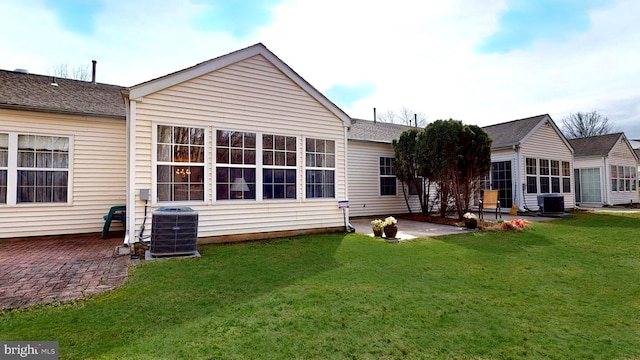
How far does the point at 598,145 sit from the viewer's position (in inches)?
735

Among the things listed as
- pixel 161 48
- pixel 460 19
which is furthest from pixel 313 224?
pixel 161 48

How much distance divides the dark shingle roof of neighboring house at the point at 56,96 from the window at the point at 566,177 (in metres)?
20.2

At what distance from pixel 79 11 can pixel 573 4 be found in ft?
41.8

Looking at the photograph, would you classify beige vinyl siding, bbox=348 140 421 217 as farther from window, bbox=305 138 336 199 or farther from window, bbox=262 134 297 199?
window, bbox=262 134 297 199

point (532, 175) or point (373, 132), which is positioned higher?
point (373, 132)

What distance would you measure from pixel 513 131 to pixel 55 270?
Result: 57.9ft

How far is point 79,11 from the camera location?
7617mm

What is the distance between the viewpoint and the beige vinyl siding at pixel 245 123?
21.0 feet

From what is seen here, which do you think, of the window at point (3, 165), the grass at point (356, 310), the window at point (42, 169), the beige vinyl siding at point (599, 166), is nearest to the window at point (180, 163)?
the grass at point (356, 310)

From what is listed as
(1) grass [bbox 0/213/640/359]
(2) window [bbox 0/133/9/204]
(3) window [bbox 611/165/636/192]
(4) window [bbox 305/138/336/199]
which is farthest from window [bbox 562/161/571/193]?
(2) window [bbox 0/133/9/204]

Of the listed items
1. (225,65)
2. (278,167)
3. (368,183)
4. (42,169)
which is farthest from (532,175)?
(42,169)

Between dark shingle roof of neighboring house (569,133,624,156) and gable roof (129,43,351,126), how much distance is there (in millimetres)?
18830

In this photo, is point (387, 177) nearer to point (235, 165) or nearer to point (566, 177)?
point (235, 165)

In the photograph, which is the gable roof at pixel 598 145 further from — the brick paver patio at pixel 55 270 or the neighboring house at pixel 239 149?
the brick paver patio at pixel 55 270
